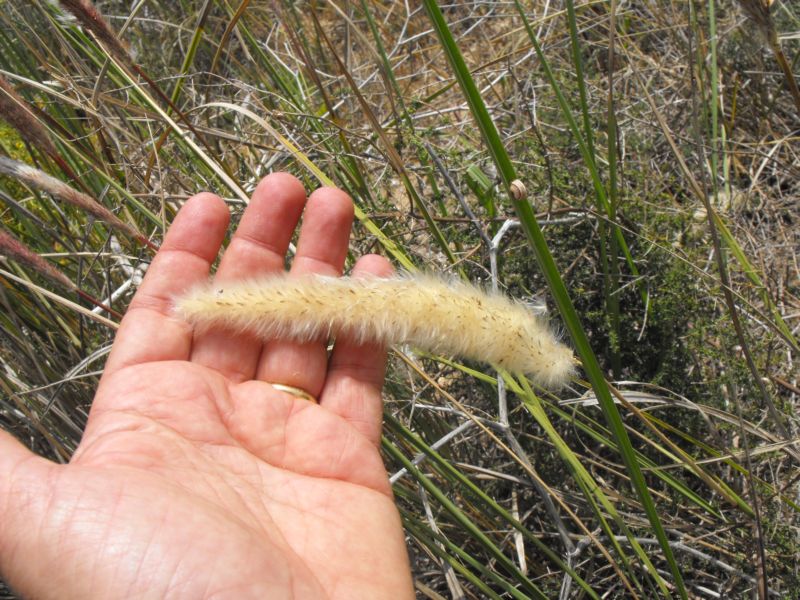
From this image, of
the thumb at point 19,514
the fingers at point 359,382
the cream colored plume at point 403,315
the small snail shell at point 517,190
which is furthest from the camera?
the fingers at point 359,382

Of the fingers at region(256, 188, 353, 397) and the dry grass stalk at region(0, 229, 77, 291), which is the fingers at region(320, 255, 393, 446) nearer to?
the fingers at region(256, 188, 353, 397)

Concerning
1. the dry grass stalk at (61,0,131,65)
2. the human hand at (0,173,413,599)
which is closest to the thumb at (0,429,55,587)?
the human hand at (0,173,413,599)

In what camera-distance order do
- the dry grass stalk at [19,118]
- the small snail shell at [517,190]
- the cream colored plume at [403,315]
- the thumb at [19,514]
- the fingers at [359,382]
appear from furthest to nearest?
the fingers at [359,382], the cream colored plume at [403,315], the dry grass stalk at [19,118], the thumb at [19,514], the small snail shell at [517,190]

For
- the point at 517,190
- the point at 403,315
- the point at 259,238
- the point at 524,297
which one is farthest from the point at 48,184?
the point at 524,297

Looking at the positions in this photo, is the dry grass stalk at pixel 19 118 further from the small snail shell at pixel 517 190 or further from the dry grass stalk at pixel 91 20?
the small snail shell at pixel 517 190

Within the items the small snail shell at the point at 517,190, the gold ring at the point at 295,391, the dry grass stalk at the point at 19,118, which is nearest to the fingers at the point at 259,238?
the gold ring at the point at 295,391

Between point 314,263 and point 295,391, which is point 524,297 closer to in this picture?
point 314,263

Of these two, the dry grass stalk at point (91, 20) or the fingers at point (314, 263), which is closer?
the dry grass stalk at point (91, 20)
